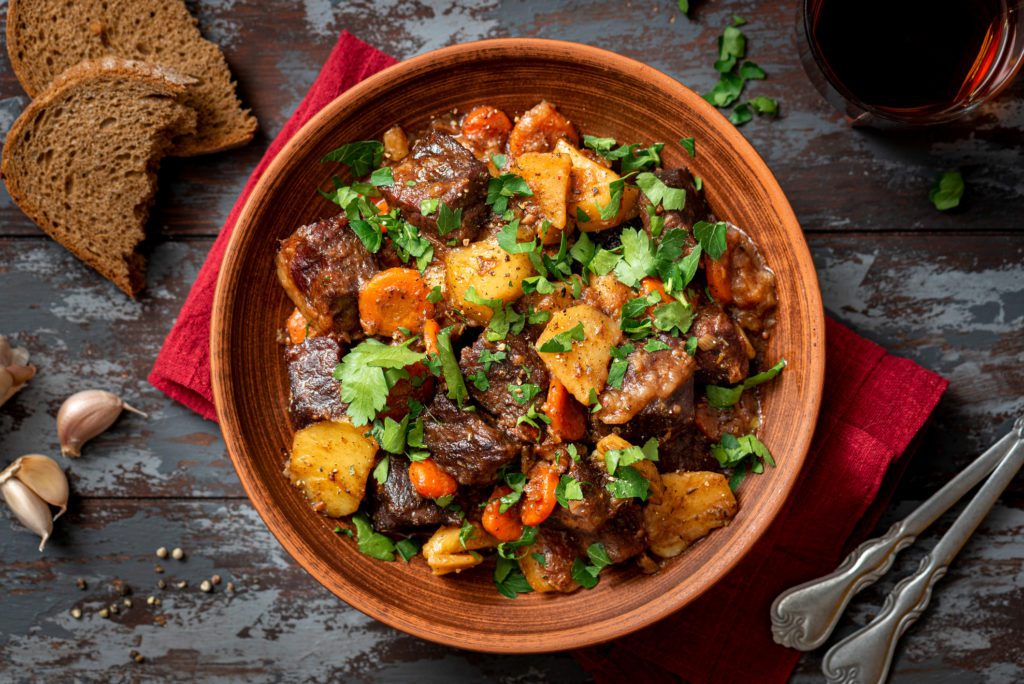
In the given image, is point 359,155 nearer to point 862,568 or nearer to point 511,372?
point 511,372

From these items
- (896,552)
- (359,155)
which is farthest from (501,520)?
(896,552)

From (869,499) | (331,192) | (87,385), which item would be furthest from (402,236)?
(869,499)

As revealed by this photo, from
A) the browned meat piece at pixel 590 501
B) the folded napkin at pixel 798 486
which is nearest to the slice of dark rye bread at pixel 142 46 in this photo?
the folded napkin at pixel 798 486

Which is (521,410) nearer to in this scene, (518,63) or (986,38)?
(518,63)

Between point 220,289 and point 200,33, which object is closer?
point 220,289

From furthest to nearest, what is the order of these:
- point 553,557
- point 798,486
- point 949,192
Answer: point 949,192 < point 798,486 < point 553,557

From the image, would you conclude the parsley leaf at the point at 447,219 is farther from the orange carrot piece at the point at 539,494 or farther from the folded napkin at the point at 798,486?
the folded napkin at the point at 798,486
